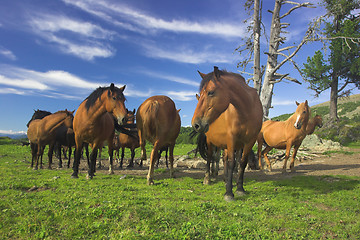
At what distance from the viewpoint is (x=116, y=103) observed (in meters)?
6.96

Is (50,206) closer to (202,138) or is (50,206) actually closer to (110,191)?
(110,191)

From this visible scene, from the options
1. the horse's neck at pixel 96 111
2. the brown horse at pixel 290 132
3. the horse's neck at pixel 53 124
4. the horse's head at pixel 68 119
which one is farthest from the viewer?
the horse's neck at pixel 53 124

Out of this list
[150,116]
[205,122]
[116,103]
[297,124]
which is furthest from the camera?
[297,124]

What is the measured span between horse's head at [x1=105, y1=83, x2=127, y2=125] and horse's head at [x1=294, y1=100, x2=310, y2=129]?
23.6 ft

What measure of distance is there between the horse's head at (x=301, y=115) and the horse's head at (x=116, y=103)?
7.20m

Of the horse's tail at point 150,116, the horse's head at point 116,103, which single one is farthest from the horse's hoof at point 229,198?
the horse's head at point 116,103

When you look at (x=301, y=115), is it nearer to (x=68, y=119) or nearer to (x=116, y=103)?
(x=116, y=103)

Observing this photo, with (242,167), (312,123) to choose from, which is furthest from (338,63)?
(242,167)

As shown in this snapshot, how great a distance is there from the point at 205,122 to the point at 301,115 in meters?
6.73

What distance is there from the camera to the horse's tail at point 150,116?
660 centimetres

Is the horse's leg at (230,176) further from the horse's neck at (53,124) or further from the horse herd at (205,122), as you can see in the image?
the horse's neck at (53,124)

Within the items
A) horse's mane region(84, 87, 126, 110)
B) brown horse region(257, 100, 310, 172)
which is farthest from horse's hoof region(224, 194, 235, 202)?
brown horse region(257, 100, 310, 172)

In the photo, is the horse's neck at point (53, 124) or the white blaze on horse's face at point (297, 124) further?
the horse's neck at point (53, 124)

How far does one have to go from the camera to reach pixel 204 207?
14.4 ft
